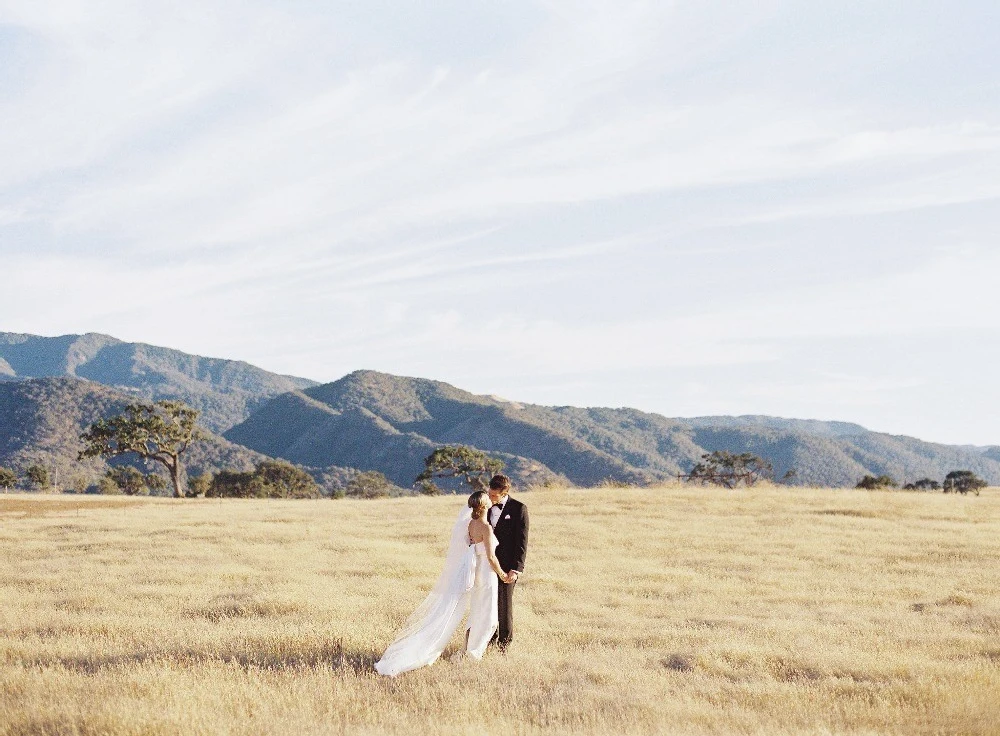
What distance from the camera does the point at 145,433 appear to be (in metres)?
78.8

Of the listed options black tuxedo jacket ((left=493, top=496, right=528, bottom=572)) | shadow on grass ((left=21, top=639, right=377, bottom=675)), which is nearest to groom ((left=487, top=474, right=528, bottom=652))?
black tuxedo jacket ((left=493, top=496, right=528, bottom=572))

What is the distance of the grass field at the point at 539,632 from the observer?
9305mm

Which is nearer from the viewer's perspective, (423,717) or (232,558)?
(423,717)

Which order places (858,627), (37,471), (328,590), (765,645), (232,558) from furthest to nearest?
(37,471) < (232,558) < (328,590) < (858,627) < (765,645)

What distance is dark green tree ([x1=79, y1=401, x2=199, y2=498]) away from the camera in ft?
258

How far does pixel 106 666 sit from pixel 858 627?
11.5 m

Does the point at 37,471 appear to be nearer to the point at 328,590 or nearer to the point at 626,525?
the point at 626,525

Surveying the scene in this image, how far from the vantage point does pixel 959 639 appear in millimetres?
13680

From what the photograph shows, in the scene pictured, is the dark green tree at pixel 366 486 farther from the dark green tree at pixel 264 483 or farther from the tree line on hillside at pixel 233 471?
the dark green tree at pixel 264 483

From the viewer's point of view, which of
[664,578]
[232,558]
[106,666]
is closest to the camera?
[106,666]

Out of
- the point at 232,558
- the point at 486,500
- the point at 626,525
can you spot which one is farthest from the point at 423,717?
the point at 626,525

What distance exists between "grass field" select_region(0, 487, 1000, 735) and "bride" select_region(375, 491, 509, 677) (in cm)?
32

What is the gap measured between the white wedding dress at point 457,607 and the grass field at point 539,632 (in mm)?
304

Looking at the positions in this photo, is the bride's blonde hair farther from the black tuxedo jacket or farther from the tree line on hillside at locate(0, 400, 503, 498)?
the tree line on hillside at locate(0, 400, 503, 498)
